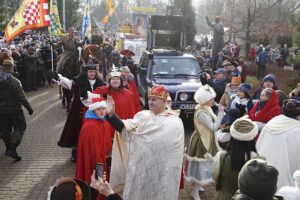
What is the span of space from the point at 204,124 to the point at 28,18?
24.6 ft

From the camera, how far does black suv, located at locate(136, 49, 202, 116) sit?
11.0 meters

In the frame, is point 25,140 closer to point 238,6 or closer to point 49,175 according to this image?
point 49,175

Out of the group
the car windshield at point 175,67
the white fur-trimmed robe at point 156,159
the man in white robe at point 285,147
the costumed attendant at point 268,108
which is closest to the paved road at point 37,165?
the costumed attendant at point 268,108

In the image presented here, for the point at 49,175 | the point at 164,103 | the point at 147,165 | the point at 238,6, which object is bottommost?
Result: the point at 49,175

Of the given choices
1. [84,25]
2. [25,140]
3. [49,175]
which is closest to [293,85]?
[49,175]

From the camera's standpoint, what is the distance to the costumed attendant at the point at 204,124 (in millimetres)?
6121

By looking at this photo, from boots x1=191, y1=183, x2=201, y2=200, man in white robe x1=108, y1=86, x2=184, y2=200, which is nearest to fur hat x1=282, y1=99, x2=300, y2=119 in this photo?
man in white robe x1=108, y1=86, x2=184, y2=200

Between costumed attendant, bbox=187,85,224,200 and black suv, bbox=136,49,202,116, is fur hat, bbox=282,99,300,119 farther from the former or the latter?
black suv, bbox=136,49,202,116

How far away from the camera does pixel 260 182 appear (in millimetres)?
2859

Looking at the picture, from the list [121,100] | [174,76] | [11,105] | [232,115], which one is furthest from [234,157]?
[174,76]

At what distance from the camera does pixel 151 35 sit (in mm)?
25062

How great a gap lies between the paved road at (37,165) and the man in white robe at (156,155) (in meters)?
2.09

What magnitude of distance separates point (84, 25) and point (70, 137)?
1458 cm

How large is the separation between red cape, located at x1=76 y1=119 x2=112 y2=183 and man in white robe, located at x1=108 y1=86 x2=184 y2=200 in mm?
578
